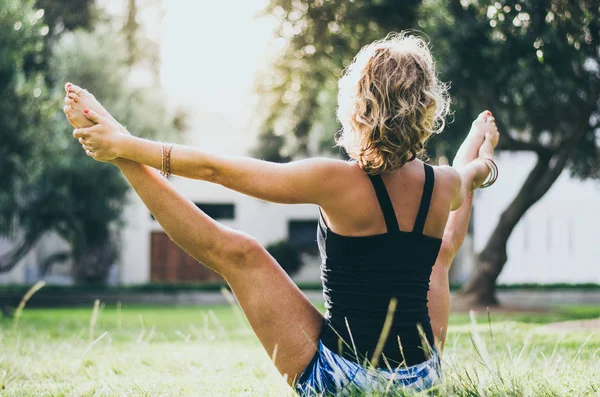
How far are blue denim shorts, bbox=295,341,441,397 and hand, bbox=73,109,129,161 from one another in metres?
1.09

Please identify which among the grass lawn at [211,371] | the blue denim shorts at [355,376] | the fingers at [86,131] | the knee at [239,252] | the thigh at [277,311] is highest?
the fingers at [86,131]

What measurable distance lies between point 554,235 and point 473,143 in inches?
810

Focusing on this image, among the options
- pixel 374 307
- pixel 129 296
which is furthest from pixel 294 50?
pixel 374 307

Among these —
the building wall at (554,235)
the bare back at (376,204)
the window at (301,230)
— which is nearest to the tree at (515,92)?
the bare back at (376,204)

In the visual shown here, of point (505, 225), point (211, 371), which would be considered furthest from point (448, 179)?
point (505, 225)

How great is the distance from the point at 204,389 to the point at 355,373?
887 millimetres

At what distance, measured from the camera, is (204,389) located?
2992mm

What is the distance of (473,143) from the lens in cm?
351

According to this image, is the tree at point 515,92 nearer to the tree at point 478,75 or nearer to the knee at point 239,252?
the tree at point 478,75

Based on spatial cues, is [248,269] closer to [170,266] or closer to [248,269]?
[248,269]

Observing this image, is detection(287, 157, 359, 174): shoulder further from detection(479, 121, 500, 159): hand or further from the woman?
detection(479, 121, 500, 159): hand

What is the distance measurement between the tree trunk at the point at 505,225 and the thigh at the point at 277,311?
36.0ft

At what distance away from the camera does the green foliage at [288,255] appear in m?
23.4

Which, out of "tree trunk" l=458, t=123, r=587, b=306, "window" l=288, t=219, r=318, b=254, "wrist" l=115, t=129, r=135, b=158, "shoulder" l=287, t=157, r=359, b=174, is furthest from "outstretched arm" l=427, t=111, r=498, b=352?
"window" l=288, t=219, r=318, b=254
